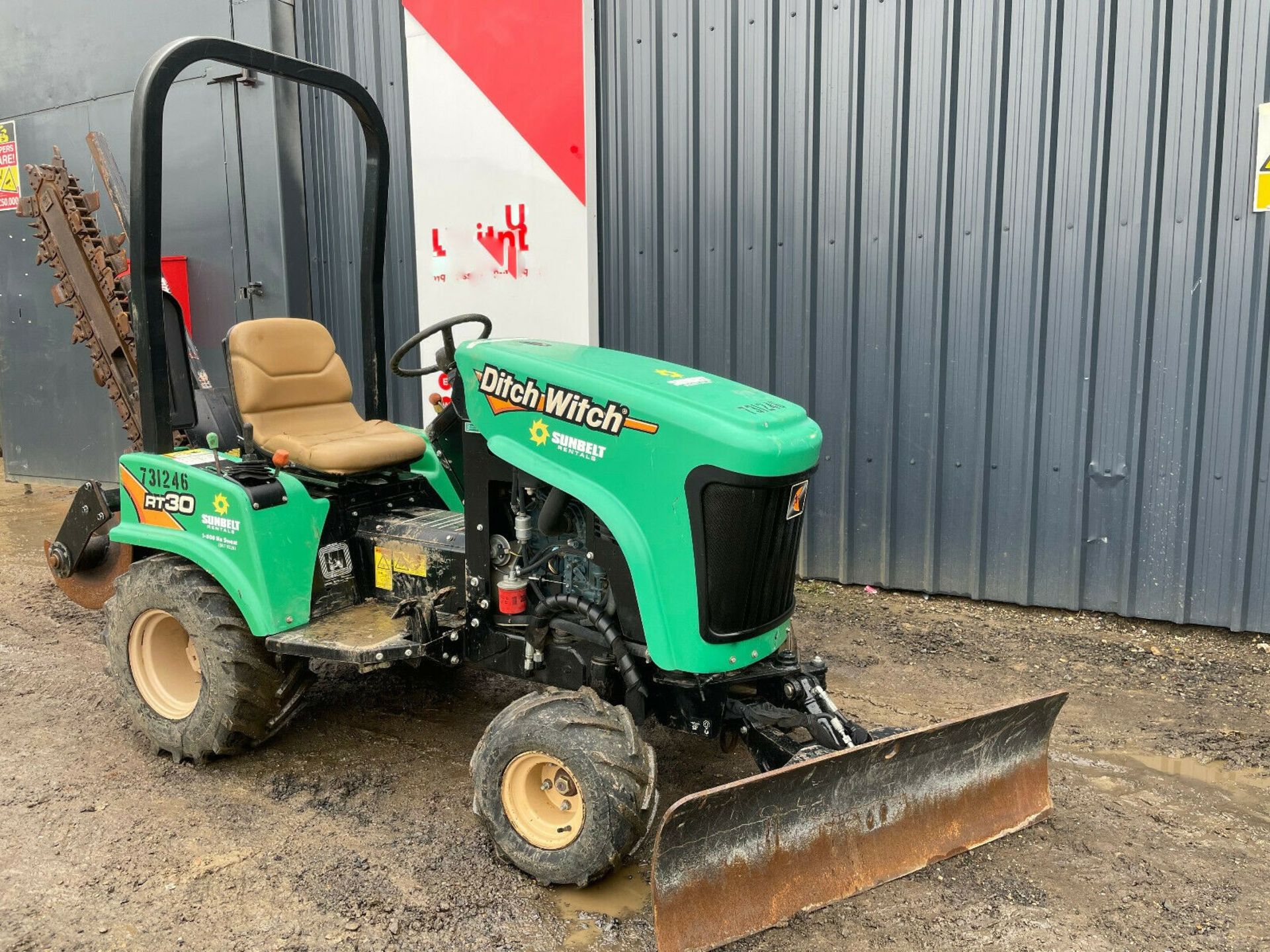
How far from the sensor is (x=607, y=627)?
2.77 metres

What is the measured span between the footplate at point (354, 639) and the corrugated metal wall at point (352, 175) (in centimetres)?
302

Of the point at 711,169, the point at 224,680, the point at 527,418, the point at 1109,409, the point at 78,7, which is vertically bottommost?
the point at 224,680

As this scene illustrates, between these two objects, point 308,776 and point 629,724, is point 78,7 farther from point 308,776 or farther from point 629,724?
point 629,724

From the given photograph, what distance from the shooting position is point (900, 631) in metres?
4.76

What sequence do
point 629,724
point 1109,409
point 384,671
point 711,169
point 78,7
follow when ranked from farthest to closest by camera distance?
point 78,7 < point 711,169 < point 1109,409 < point 384,671 < point 629,724

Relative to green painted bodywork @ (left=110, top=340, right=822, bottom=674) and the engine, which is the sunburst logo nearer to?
green painted bodywork @ (left=110, top=340, right=822, bottom=674)

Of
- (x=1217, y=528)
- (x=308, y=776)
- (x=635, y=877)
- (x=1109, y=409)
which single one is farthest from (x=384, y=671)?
(x=1217, y=528)

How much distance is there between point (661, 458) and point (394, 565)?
1290 mm

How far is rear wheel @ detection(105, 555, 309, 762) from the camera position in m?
3.26

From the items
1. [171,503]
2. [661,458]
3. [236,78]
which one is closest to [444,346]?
[661,458]

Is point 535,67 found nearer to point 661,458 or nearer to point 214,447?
point 214,447

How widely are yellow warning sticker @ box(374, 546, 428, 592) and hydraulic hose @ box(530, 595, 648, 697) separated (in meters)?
0.60

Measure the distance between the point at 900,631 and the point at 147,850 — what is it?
10.9 ft

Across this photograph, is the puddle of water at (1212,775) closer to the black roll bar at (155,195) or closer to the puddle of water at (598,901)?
the puddle of water at (598,901)
